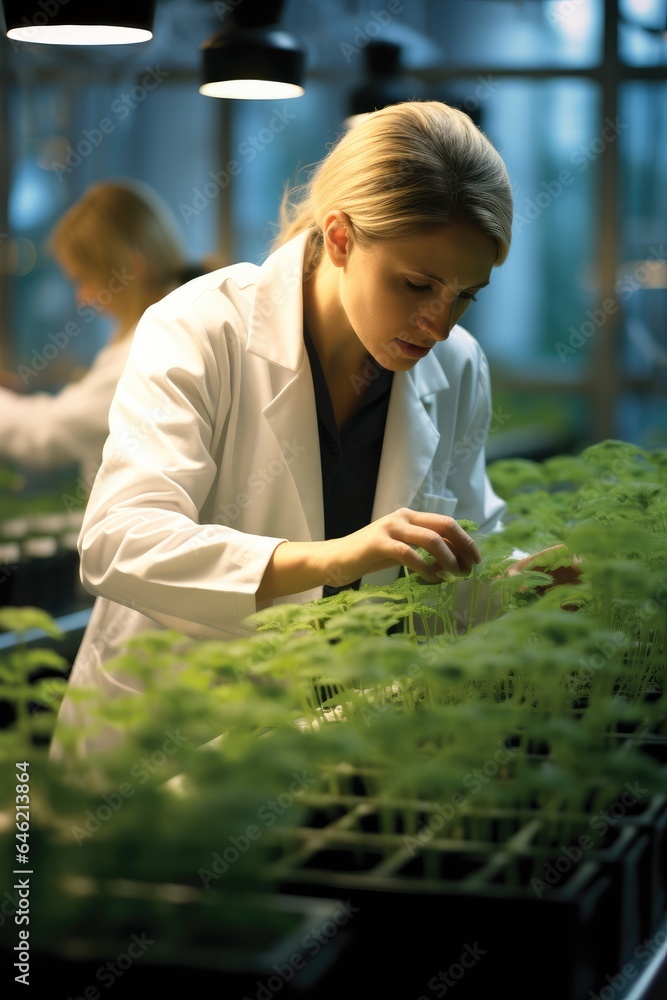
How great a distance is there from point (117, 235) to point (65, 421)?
22.4 inches

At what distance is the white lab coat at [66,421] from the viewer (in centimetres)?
294

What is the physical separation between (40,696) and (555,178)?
599cm

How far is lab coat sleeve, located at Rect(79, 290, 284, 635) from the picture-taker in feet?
4.75

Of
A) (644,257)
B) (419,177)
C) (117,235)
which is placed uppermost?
(419,177)

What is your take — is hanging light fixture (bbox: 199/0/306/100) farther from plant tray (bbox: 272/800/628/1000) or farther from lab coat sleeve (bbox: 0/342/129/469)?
plant tray (bbox: 272/800/628/1000)

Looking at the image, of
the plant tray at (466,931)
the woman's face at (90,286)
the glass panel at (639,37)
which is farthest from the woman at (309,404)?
the glass panel at (639,37)

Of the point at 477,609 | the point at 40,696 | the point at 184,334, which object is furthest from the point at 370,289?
the point at 40,696

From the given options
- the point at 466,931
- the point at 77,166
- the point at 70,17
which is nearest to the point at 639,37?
the point at 77,166

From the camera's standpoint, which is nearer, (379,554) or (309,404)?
(379,554)

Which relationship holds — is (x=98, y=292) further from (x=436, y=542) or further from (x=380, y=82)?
(x=436, y=542)

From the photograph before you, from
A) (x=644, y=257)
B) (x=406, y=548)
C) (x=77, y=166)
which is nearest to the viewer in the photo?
(x=406, y=548)

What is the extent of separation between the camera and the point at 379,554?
1.35 meters

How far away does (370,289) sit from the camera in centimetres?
158

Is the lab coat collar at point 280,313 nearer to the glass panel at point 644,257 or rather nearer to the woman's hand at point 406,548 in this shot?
the woman's hand at point 406,548
